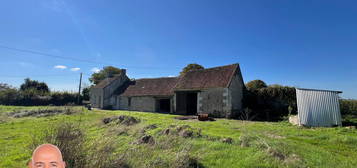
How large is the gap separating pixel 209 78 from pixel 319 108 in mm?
10064

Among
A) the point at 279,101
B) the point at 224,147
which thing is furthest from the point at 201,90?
the point at 224,147

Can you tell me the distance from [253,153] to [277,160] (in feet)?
2.13

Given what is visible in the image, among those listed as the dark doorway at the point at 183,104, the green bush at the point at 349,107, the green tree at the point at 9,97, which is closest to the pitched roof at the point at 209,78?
the dark doorway at the point at 183,104

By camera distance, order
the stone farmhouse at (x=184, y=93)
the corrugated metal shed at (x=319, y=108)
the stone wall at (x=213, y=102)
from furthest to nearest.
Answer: the stone farmhouse at (x=184, y=93) → the stone wall at (x=213, y=102) → the corrugated metal shed at (x=319, y=108)

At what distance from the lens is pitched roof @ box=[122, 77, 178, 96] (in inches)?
866

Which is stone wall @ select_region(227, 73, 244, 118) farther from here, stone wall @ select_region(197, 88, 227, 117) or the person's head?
the person's head

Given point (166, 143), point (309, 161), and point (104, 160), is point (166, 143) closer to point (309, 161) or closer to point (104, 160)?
point (104, 160)

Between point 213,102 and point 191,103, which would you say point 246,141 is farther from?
point 191,103

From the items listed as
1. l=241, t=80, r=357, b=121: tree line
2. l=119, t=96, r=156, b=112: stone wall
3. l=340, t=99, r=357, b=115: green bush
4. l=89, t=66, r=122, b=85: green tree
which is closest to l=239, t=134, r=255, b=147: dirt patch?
l=241, t=80, r=357, b=121: tree line

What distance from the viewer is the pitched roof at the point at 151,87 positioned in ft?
72.2

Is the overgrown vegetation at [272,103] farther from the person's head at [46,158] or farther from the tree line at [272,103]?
the person's head at [46,158]

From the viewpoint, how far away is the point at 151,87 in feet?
79.7

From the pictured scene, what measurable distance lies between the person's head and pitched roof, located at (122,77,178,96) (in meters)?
19.0

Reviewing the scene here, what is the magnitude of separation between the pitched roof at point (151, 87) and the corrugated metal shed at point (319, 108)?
1320 cm
